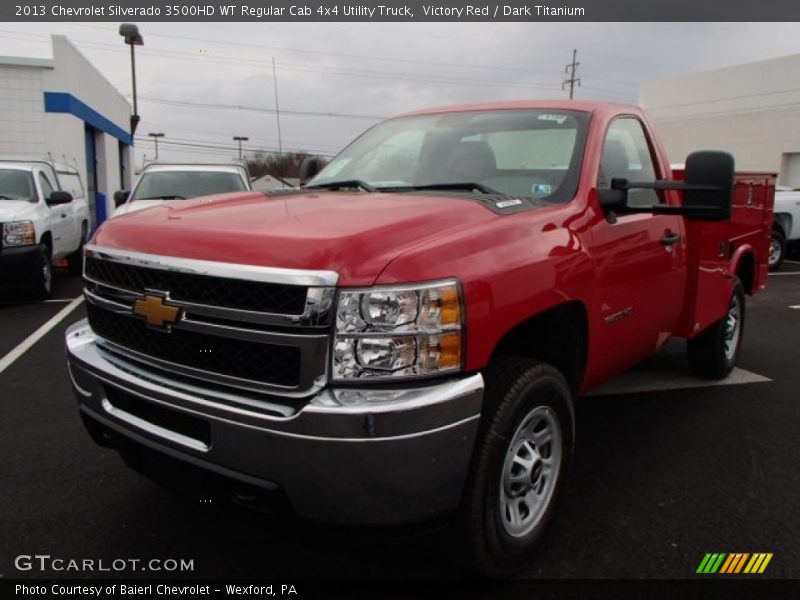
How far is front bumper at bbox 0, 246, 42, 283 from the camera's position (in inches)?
294

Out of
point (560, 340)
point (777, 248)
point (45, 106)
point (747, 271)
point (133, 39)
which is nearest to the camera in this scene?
point (560, 340)

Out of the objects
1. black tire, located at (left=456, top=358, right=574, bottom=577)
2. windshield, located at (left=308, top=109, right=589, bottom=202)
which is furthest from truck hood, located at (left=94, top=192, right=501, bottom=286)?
black tire, located at (left=456, top=358, right=574, bottom=577)

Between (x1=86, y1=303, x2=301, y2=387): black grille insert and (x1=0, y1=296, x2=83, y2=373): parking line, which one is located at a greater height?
(x1=86, y1=303, x2=301, y2=387): black grille insert

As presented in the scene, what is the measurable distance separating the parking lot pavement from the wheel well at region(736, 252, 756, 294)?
3.71ft

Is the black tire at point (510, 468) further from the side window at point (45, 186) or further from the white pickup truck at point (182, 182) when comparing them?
the side window at point (45, 186)

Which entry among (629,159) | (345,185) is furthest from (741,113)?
(345,185)

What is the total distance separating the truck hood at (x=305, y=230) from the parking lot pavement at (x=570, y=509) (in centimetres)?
87

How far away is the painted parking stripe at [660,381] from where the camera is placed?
4902 millimetres

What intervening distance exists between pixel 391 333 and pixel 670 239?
2.17m

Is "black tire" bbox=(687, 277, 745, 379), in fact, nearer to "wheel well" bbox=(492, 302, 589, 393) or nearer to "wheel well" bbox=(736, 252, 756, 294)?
"wheel well" bbox=(736, 252, 756, 294)

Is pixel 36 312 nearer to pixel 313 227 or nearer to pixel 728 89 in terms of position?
pixel 313 227

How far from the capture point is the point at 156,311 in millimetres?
2291

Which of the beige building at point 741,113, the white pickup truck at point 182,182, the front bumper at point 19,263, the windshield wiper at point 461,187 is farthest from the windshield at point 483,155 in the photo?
the beige building at point 741,113

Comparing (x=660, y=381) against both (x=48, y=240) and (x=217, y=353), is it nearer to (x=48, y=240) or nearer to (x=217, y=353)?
(x=217, y=353)
